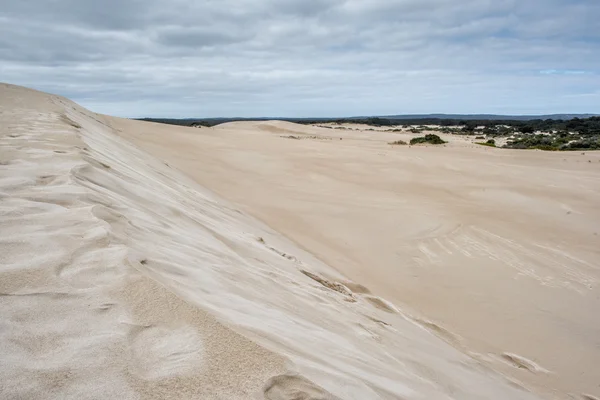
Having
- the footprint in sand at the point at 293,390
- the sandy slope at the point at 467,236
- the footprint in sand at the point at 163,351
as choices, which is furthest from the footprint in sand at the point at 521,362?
the footprint in sand at the point at 163,351

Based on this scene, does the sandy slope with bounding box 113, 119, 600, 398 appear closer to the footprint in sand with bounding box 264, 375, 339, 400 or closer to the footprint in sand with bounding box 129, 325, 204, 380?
the footprint in sand with bounding box 264, 375, 339, 400

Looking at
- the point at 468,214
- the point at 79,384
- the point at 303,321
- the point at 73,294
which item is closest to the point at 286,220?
the point at 468,214

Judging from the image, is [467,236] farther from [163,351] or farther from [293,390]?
[163,351]

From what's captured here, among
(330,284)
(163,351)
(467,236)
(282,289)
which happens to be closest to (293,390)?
(163,351)

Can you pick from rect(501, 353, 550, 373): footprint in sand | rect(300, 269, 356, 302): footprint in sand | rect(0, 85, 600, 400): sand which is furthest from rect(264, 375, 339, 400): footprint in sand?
rect(501, 353, 550, 373): footprint in sand

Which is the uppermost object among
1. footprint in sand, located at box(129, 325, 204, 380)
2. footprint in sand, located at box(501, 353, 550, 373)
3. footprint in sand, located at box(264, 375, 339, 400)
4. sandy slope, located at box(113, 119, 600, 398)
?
footprint in sand, located at box(129, 325, 204, 380)

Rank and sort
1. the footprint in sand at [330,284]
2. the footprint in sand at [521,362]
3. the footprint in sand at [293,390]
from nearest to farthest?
the footprint in sand at [293,390], the footprint in sand at [521,362], the footprint in sand at [330,284]

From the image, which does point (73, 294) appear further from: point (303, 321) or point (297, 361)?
point (303, 321)

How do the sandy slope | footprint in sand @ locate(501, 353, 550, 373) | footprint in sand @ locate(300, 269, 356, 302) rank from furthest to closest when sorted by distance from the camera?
footprint in sand @ locate(300, 269, 356, 302)
the sandy slope
footprint in sand @ locate(501, 353, 550, 373)

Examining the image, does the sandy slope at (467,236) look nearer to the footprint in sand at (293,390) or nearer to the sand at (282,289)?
the sand at (282,289)
